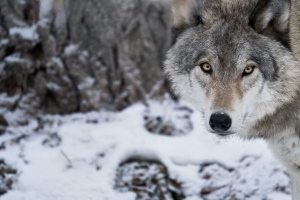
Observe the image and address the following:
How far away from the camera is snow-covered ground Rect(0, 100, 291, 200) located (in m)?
4.55

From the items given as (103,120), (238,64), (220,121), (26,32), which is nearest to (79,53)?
(26,32)

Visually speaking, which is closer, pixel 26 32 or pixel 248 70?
pixel 248 70

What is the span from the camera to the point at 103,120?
534 centimetres

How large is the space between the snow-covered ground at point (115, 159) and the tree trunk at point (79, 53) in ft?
0.76

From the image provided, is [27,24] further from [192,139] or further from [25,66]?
[192,139]

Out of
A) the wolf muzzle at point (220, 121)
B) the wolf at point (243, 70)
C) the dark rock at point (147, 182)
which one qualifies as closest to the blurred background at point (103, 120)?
the dark rock at point (147, 182)

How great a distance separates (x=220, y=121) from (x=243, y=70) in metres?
0.46

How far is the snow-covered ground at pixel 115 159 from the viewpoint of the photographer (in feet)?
14.9

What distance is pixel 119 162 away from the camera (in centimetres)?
480

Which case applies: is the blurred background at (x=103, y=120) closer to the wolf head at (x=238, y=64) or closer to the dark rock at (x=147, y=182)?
the dark rock at (x=147, y=182)

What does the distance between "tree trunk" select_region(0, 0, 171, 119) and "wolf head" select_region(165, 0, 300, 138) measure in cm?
144

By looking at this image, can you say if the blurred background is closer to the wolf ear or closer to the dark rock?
the dark rock

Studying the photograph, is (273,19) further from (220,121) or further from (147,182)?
(147,182)

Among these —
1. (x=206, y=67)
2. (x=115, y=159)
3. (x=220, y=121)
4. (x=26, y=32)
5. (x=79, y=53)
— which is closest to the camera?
(x=220, y=121)
